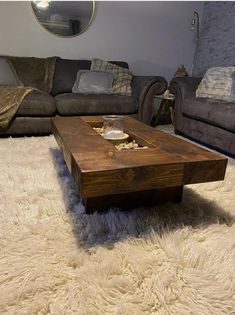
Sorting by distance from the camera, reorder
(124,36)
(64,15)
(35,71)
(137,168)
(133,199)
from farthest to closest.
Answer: (124,36)
(64,15)
(35,71)
(133,199)
(137,168)

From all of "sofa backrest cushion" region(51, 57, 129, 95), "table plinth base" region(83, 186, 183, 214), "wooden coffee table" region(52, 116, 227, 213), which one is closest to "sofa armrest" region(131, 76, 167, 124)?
"sofa backrest cushion" region(51, 57, 129, 95)

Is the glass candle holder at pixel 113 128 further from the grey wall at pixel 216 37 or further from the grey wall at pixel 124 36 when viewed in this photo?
the grey wall at pixel 216 37

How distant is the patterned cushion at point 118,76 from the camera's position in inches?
112

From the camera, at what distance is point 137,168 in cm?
90

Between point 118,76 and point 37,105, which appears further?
point 118,76

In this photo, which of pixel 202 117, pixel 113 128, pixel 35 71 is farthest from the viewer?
pixel 35 71

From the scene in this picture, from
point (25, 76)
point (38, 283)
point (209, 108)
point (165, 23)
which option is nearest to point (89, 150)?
point (38, 283)

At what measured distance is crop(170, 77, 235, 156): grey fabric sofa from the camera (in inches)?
82.0

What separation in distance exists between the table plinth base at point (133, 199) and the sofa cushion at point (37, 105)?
142 cm

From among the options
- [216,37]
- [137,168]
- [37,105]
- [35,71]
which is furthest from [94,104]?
[216,37]

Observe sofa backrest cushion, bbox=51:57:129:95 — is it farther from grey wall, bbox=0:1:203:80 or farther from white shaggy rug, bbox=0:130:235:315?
white shaggy rug, bbox=0:130:235:315

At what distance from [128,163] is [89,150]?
0.22 meters

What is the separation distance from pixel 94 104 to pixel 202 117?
3.39 ft

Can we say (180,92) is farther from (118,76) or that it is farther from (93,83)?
(93,83)
